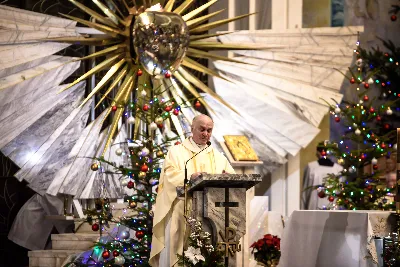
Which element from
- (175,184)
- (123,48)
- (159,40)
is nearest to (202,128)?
(175,184)

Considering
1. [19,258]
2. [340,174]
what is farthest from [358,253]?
[19,258]

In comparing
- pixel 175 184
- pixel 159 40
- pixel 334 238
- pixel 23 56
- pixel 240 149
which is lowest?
pixel 334 238

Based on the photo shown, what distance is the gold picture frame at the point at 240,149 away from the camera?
9.87 meters

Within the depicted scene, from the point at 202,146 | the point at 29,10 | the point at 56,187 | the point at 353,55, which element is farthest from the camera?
the point at 353,55

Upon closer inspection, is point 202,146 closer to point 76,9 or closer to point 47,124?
point 47,124

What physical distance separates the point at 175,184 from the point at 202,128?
51 centimetres

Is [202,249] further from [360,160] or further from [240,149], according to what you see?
[360,160]

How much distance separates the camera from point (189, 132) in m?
9.45

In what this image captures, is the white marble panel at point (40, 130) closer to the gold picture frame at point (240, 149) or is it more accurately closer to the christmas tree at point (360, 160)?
the gold picture frame at point (240, 149)

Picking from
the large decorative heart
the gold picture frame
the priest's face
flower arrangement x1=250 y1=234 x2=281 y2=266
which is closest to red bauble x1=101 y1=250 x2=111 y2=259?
flower arrangement x1=250 y1=234 x2=281 y2=266

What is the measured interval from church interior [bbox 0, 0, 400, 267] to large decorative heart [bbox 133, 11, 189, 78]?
16 millimetres

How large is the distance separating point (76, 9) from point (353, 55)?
157 inches

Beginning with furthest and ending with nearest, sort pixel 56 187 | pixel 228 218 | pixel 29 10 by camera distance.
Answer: pixel 29 10, pixel 56 187, pixel 228 218

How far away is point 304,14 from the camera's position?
13.0 metres
